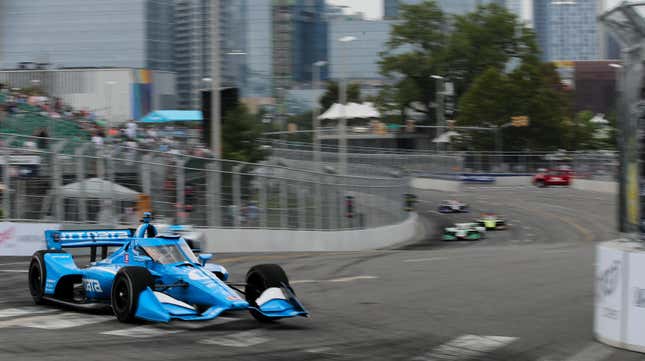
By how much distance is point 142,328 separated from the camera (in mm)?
10305

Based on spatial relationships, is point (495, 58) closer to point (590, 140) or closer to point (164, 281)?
point (590, 140)

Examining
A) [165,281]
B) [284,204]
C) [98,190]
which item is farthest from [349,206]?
[165,281]

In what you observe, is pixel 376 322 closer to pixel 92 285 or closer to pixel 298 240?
pixel 92 285

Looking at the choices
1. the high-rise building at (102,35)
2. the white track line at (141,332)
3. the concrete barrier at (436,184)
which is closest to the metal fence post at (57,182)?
the white track line at (141,332)

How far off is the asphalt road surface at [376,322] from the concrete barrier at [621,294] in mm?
196

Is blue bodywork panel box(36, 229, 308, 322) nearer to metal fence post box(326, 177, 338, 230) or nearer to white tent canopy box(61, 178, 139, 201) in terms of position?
white tent canopy box(61, 178, 139, 201)

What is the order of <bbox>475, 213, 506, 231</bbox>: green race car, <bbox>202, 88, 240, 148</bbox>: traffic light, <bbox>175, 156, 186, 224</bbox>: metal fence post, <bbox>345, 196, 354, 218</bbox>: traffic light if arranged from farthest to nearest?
<bbox>475, 213, 506, 231</bbox>: green race car → <bbox>202, 88, 240, 148</bbox>: traffic light → <bbox>345, 196, 354, 218</bbox>: traffic light → <bbox>175, 156, 186, 224</bbox>: metal fence post

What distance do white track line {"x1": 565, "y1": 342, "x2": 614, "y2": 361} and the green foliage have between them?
76.0 feet

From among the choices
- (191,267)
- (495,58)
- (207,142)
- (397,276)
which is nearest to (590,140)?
(495,58)

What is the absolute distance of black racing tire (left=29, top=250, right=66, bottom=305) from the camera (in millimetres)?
12305

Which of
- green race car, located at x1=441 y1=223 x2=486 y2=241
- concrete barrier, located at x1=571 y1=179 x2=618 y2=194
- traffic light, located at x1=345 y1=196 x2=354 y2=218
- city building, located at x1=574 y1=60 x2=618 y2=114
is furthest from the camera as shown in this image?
city building, located at x1=574 y1=60 x2=618 y2=114

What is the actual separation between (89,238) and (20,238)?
7.82m

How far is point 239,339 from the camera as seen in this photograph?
9828 millimetres

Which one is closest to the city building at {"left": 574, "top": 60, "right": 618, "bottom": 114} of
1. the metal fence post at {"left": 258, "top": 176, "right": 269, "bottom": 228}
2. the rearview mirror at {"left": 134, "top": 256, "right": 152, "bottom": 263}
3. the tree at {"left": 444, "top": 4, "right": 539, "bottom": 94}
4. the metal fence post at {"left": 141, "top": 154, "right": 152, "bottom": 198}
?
the tree at {"left": 444, "top": 4, "right": 539, "bottom": 94}
